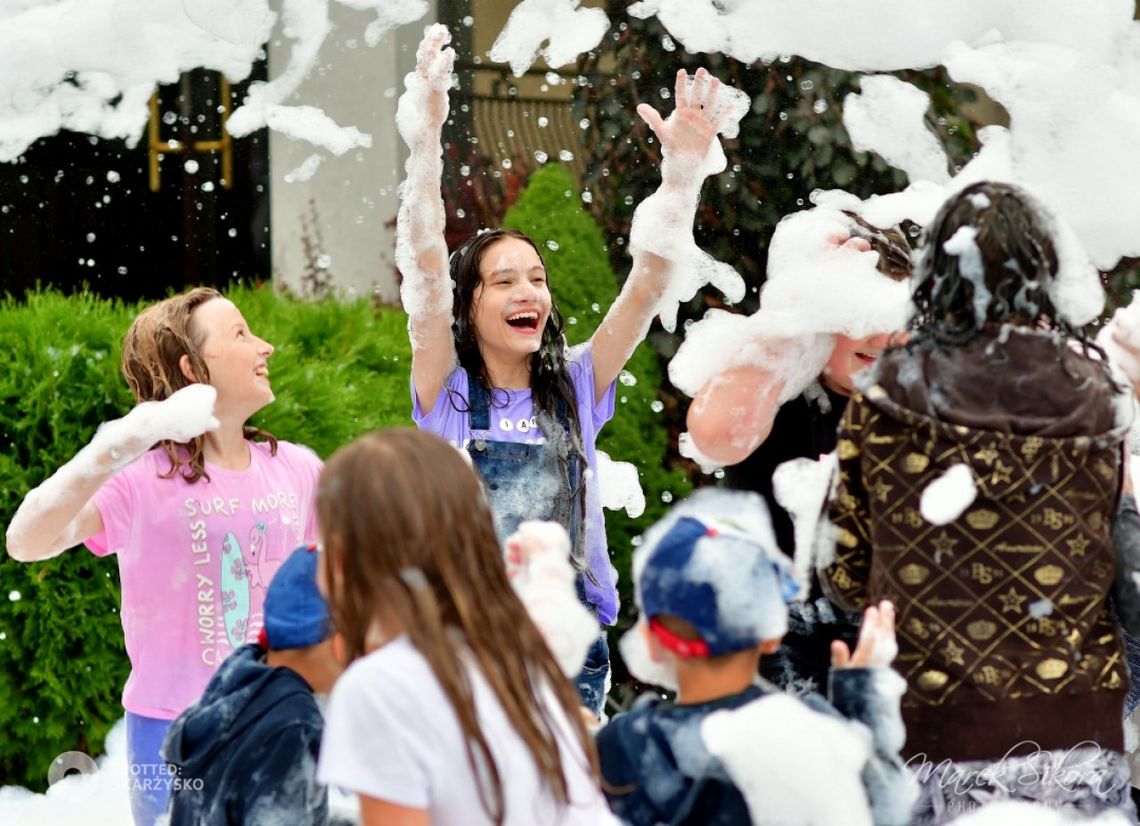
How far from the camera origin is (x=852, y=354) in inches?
101

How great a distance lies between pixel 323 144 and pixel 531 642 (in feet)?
19.0

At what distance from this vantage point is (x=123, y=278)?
24.0 ft

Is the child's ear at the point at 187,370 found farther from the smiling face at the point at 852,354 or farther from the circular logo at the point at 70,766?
the circular logo at the point at 70,766

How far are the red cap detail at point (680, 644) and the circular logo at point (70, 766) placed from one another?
263 cm

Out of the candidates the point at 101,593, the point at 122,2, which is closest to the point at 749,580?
the point at 101,593

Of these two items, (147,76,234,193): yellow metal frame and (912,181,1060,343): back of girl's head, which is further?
(147,76,234,193): yellow metal frame

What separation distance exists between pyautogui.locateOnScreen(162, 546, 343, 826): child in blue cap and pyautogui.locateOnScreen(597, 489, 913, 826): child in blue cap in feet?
1.43

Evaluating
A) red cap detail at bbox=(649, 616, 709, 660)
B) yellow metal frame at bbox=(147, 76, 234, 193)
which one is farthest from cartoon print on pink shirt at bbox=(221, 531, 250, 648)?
yellow metal frame at bbox=(147, 76, 234, 193)

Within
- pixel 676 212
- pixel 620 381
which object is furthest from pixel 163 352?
pixel 620 381

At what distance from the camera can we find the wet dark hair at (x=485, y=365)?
2918 millimetres

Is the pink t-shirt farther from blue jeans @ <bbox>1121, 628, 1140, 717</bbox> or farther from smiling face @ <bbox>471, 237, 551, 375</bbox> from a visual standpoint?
blue jeans @ <bbox>1121, 628, 1140, 717</bbox>

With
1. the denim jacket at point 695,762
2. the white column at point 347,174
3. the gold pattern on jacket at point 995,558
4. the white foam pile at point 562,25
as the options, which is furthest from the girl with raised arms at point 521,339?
the white column at point 347,174

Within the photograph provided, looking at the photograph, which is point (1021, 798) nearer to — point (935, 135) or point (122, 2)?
point (935, 135)

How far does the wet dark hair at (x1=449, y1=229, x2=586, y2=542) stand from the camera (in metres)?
2.92
